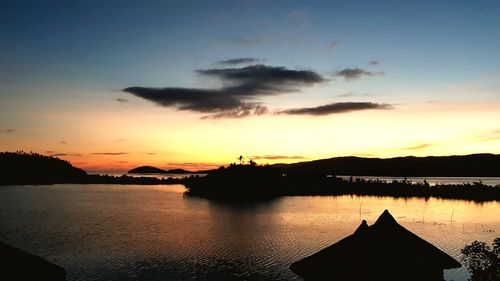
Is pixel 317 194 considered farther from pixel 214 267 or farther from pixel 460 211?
pixel 214 267

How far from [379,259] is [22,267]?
580 inches

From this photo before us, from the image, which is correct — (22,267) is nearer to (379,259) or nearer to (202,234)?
(379,259)

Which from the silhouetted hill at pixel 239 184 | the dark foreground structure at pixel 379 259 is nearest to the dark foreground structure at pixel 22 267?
the dark foreground structure at pixel 379 259

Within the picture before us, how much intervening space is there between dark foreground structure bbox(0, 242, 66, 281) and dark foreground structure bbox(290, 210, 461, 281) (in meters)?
11.4

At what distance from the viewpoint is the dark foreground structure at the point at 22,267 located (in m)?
19.1

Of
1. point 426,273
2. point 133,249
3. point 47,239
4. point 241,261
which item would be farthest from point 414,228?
point 426,273

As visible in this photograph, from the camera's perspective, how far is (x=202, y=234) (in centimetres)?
6047

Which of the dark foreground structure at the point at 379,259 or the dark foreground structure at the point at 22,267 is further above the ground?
the dark foreground structure at the point at 379,259

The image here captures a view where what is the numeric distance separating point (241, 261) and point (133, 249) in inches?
506

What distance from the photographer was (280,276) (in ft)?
122

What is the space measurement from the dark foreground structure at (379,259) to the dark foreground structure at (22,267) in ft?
37.4

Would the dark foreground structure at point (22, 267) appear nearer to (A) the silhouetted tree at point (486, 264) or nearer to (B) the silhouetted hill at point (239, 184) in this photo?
(A) the silhouetted tree at point (486, 264)

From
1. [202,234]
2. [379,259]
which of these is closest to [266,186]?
[202,234]

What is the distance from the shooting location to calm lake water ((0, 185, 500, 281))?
4006 cm
